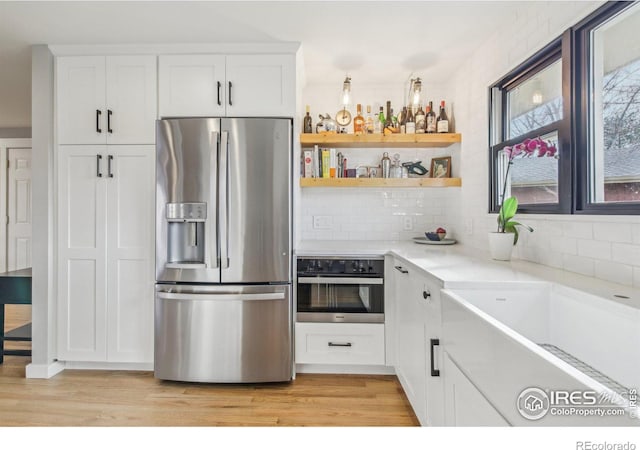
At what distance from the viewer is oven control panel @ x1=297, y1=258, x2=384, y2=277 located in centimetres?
242

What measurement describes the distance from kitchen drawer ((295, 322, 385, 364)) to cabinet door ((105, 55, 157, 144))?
178 centimetres

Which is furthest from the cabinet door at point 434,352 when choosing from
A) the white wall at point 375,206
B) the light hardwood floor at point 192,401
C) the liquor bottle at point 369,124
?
the liquor bottle at point 369,124

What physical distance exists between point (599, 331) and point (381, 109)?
8.06 feet

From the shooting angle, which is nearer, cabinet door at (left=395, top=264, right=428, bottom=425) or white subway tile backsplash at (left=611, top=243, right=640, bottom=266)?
white subway tile backsplash at (left=611, top=243, right=640, bottom=266)

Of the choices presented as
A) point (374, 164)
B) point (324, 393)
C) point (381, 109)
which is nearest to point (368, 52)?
point (381, 109)

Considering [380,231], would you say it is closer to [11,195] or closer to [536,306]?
[536,306]

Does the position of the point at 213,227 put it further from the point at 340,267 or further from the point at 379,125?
the point at 379,125

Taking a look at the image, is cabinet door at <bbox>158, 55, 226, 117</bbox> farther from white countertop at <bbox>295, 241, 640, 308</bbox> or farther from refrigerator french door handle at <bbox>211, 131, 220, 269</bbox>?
white countertop at <bbox>295, 241, 640, 308</bbox>

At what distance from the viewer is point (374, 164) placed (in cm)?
320

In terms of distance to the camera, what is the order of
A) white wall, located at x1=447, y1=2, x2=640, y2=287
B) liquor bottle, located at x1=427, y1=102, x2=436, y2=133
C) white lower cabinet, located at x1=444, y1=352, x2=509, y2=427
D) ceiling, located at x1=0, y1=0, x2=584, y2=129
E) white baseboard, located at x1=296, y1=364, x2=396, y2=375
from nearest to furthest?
1. white lower cabinet, located at x1=444, y1=352, x2=509, y2=427
2. white wall, located at x1=447, y1=2, x2=640, y2=287
3. ceiling, located at x1=0, y1=0, x2=584, y2=129
4. white baseboard, located at x1=296, y1=364, x2=396, y2=375
5. liquor bottle, located at x1=427, y1=102, x2=436, y2=133

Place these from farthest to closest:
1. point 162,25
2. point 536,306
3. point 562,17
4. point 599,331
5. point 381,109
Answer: point 381,109 → point 162,25 → point 562,17 → point 536,306 → point 599,331

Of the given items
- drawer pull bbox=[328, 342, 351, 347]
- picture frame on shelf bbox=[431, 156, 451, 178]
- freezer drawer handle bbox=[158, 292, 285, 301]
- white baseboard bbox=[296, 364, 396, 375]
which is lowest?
white baseboard bbox=[296, 364, 396, 375]

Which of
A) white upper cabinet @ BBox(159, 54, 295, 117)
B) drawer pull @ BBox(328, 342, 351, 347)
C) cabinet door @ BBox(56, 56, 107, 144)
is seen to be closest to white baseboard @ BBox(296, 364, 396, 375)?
drawer pull @ BBox(328, 342, 351, 347)
